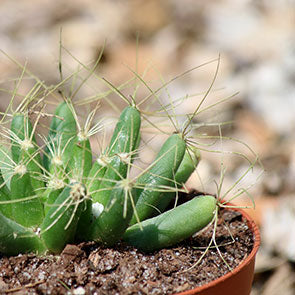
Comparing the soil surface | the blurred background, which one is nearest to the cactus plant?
the soil surface

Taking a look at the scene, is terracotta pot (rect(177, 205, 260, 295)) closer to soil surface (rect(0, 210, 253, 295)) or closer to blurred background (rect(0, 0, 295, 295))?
soil surface (rect(0, 210, 253, 295))

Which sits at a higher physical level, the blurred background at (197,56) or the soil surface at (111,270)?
the soil surface at (111,270)

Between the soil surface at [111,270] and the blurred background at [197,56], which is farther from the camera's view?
the blurred background at [197,56]

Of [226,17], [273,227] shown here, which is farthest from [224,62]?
[273,227]

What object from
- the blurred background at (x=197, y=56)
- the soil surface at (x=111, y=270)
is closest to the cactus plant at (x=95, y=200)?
the soil surface at (x=111, y=270)

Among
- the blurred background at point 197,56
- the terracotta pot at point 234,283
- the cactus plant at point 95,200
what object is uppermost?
the cactus plant at point 95,200

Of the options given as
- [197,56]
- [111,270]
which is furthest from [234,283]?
[197,56]

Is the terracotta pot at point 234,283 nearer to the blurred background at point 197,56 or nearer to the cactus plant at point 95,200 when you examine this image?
the cactus plant at point 95,200
